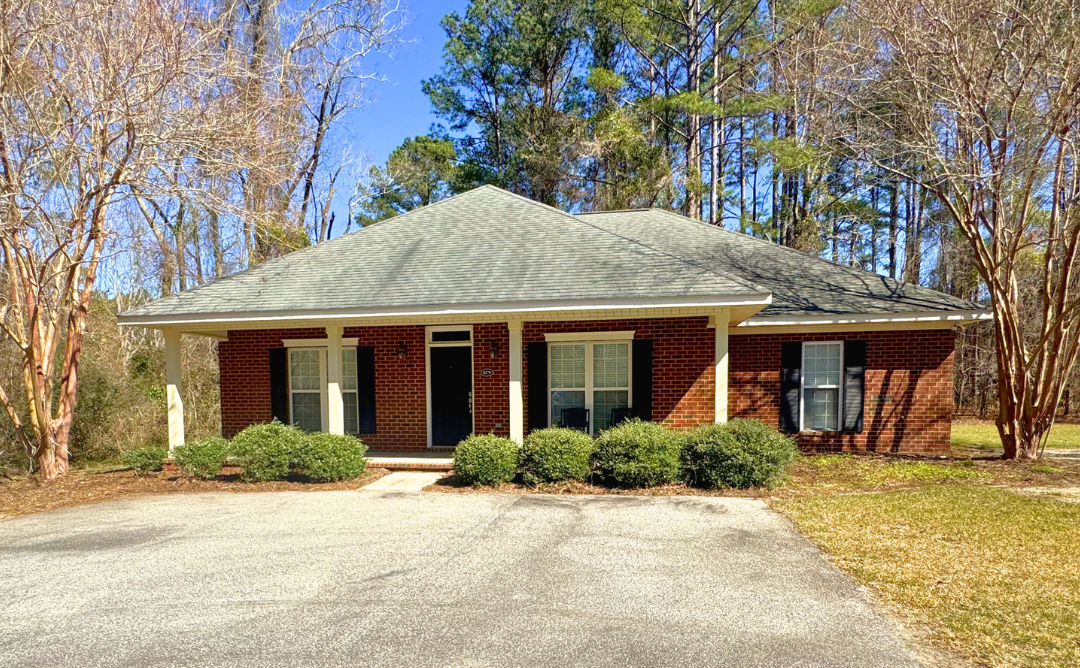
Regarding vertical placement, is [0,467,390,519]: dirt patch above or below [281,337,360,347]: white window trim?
below

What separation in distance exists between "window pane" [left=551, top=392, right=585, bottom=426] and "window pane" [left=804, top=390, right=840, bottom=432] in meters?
4.09

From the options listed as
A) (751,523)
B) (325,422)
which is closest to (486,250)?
(325,422)

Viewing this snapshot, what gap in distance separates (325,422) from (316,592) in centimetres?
625

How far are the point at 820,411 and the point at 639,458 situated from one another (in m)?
4.63

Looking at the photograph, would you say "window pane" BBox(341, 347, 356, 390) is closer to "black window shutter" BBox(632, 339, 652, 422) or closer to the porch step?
the porch step

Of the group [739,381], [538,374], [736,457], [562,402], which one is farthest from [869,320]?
[538,374]

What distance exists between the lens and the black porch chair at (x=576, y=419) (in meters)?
9.70

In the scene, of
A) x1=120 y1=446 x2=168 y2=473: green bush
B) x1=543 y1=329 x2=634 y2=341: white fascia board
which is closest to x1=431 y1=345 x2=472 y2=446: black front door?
x1=543 y1=329 x2=634 y2=341: white fascia board

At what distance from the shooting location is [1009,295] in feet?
31.9

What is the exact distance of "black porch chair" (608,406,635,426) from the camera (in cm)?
957

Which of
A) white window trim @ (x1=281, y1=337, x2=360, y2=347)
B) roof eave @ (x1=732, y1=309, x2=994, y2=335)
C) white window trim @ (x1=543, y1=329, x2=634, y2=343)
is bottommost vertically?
white window trim @ (x1=281, y1=337, x2=360, y2=347)

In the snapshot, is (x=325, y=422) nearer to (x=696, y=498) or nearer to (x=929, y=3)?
(x=696, y=498)

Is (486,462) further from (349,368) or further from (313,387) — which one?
(313,387)

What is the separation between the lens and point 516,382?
8.72 meters
